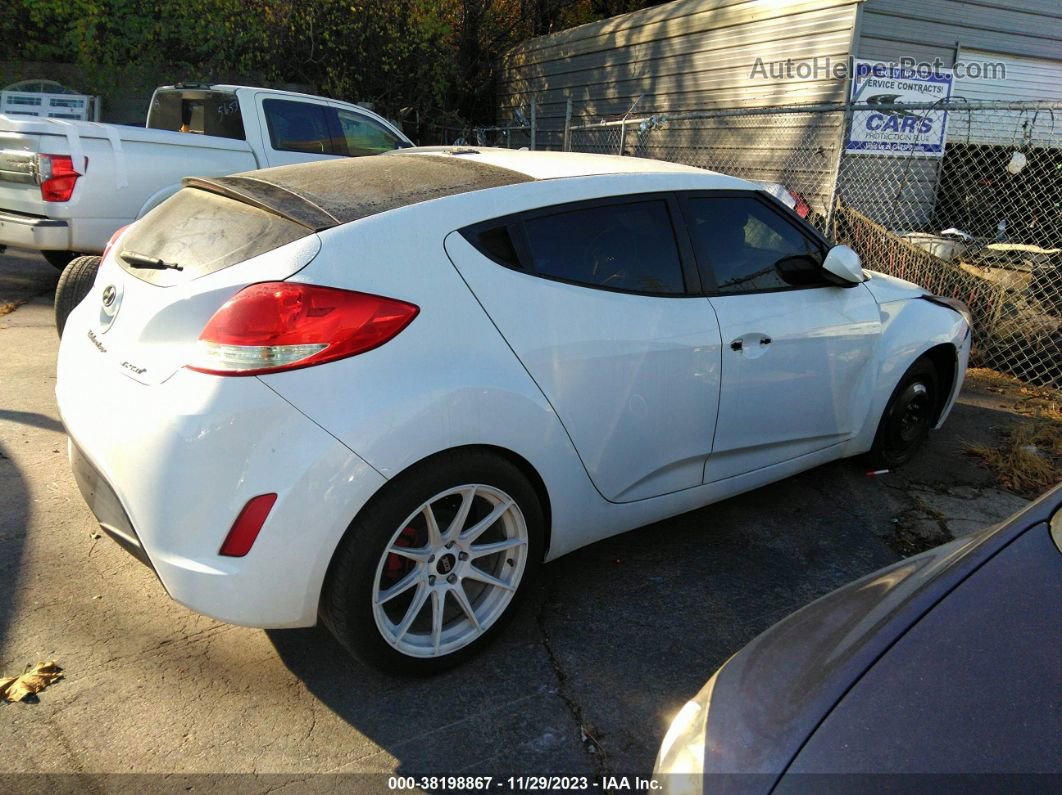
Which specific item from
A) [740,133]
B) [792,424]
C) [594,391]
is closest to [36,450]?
[594,391]

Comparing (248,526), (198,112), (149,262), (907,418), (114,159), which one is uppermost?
(198,112)

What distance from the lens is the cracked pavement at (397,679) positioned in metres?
2.38

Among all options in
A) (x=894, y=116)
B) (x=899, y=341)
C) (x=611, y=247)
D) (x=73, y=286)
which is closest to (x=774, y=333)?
(x=611, y=247)

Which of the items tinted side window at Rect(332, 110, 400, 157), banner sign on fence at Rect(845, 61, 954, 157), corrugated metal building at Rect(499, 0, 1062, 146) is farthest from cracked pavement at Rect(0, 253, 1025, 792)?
corrugated metal building at Rect(499, 0, 1062, 146)

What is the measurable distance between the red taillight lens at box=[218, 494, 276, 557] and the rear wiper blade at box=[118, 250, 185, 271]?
33.0 inches

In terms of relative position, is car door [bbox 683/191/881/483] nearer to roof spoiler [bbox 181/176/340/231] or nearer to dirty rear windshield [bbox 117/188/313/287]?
roof spoiler [bbox 181/176/340/231]

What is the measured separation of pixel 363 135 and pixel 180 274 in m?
6.11

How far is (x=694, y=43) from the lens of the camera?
35.2 feet

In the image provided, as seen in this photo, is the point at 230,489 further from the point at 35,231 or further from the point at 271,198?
the point at 35,231

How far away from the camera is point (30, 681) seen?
8.46ft

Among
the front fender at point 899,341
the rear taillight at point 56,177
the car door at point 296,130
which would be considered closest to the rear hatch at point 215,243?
the front fender at point 899,341

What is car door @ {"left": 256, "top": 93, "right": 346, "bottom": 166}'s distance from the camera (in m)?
7.50

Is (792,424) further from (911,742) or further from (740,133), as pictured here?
(740,133)

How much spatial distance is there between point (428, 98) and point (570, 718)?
45.9ft
